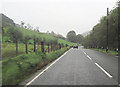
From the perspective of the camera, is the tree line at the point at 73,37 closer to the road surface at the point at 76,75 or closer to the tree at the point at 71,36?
the tree at the point at 71,36

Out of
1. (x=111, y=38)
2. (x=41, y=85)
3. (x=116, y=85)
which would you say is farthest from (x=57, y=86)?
(x=111, y=38)

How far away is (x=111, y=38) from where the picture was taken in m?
25.1

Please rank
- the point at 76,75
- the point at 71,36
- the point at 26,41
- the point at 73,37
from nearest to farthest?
the point at 76,75
the point at 26,41
the point at 71,36
the point at 73,37

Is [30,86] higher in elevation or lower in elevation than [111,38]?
lower

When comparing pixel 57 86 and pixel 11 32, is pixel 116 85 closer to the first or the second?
pixel 57 86

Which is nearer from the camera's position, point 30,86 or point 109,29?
point 30,86

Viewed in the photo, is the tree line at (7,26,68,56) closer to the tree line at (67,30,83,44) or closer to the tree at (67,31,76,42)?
the tree at (67,31,76,42)

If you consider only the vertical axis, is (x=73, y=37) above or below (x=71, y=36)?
below

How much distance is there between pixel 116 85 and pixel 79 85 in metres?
1.45

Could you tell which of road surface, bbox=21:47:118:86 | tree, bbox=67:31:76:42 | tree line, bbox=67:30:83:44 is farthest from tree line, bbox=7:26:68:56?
tree line, bbox=67:30:83:44

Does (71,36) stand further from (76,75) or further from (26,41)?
(76,75)

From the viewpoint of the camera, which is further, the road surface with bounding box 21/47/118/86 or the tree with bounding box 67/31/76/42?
the tree with bounding box 67/31/76/42

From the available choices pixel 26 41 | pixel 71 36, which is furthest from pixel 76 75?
pixel 71 36

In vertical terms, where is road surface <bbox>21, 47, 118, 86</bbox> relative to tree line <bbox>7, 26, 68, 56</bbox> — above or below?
below
